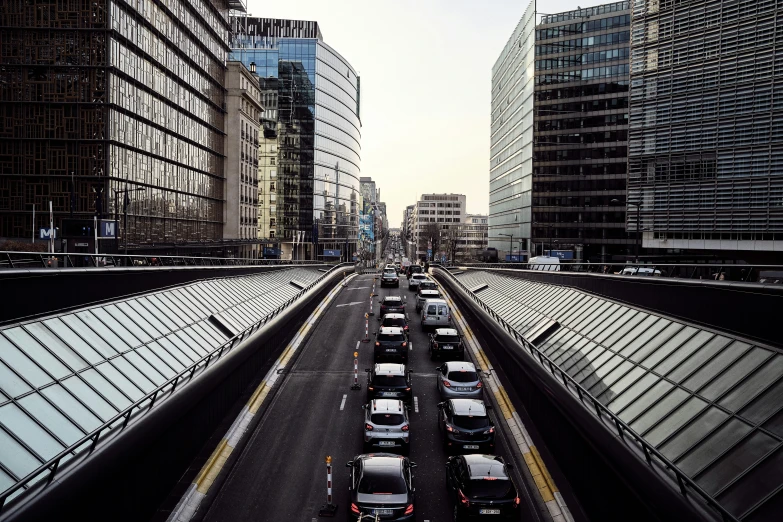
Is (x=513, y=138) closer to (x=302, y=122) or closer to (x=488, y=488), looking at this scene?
(x=302, y=122)

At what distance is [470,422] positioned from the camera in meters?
16.9

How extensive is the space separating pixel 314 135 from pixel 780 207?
320 ft

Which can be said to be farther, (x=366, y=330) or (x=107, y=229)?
(x=107, y=229)

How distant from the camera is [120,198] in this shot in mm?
59281

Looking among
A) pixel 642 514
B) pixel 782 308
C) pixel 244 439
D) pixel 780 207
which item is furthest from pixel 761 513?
pixel 780 207


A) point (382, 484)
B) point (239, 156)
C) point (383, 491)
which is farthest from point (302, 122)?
point (383, 491)

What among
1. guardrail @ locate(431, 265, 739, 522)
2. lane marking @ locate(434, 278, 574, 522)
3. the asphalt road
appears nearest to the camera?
guardrail @ locate(431, 265, 739, 522)

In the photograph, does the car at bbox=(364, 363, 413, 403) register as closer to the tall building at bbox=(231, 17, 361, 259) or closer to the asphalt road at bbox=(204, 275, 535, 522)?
the asphalt road at bbox=(204, 275, 535, 522)

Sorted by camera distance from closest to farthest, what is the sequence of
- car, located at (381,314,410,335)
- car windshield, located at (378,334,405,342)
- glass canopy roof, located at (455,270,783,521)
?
glass canopy roof, located at (455,270,783,521)
car windshield, located at (378,334,405,342)
car, located at (381,314,410,335)

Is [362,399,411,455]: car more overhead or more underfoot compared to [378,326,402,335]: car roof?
more underfoot

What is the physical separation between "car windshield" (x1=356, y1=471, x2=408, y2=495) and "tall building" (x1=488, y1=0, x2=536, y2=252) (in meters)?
94.0

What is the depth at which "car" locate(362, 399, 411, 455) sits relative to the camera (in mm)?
16609

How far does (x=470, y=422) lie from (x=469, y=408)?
1.95 ft

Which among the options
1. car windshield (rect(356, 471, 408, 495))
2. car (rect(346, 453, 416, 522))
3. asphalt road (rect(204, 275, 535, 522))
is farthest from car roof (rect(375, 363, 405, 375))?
car windshield (rect(356, 471, 408, 495))
